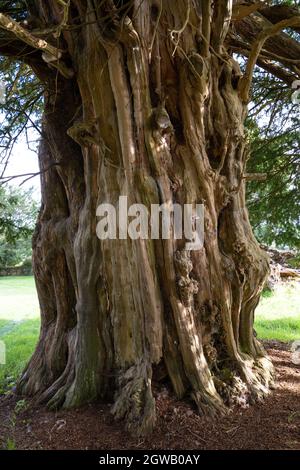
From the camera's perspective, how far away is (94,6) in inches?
125

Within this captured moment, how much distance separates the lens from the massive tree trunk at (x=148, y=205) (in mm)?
3029

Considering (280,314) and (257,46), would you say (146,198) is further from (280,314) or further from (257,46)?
(280,314)

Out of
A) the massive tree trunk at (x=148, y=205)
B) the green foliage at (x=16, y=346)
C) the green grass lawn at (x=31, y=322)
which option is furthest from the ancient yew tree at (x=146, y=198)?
the green grass lawn at (x=31, y=322)

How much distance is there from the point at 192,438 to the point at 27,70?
497cm

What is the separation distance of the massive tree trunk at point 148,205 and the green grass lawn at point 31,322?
1632 millimetres

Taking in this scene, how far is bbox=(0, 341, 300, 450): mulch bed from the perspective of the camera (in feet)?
8.48

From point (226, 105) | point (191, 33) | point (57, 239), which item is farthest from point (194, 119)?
point (57, 239)

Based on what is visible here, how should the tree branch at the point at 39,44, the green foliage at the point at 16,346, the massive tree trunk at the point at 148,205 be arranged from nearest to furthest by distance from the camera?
the tree branch at the point at 39,44
the massive tree trunk at the point at 148,205
the green foliage at the point at 16,346

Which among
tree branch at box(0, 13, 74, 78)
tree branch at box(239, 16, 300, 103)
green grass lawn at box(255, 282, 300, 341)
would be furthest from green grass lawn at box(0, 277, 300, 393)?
tree branch at box(239, 16, 300, 103)

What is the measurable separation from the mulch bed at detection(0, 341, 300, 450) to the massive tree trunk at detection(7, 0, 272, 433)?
0.12 metres

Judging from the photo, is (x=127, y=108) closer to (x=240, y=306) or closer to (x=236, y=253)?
(x=236, y=253)

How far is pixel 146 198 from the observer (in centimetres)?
302

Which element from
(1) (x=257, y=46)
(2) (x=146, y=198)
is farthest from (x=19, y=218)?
(1) (x=257, y=46)

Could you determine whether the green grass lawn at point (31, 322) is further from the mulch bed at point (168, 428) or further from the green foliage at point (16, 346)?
the mulch bed at point (168, 428)
